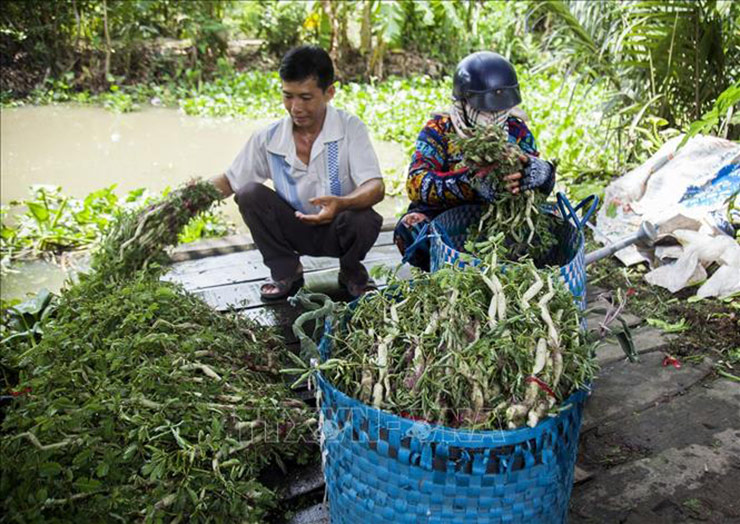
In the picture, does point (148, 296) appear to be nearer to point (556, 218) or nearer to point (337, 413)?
point (337, 413)

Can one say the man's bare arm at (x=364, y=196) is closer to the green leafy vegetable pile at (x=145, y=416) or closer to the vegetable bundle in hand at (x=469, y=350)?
the green leafy vegetable pile at (x=145, y=416)

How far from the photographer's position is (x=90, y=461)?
1.62 m

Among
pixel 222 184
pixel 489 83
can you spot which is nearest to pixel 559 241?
pixel 489 83

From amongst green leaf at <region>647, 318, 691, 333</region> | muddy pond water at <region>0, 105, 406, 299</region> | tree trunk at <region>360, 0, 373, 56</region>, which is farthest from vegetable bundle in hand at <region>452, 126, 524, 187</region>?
tree trunk at <region>360, 0, 373, 56</region>

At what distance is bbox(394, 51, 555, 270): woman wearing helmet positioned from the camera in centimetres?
256

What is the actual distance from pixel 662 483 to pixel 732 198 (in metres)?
1.94

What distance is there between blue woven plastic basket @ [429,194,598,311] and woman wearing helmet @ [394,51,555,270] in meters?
0.08

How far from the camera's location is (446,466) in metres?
1.37

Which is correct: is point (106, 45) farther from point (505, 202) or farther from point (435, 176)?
point (505, 202)

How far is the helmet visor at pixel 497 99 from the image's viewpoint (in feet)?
8.77

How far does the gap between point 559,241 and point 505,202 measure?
0.26 metres

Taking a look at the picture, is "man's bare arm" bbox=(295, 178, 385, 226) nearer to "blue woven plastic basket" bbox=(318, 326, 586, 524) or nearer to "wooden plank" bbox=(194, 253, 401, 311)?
"wooden plank" bbox=(194, 253, 401, 311)

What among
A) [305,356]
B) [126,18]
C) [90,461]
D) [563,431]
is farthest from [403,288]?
[126,18]

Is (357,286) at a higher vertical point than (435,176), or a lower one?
lower
